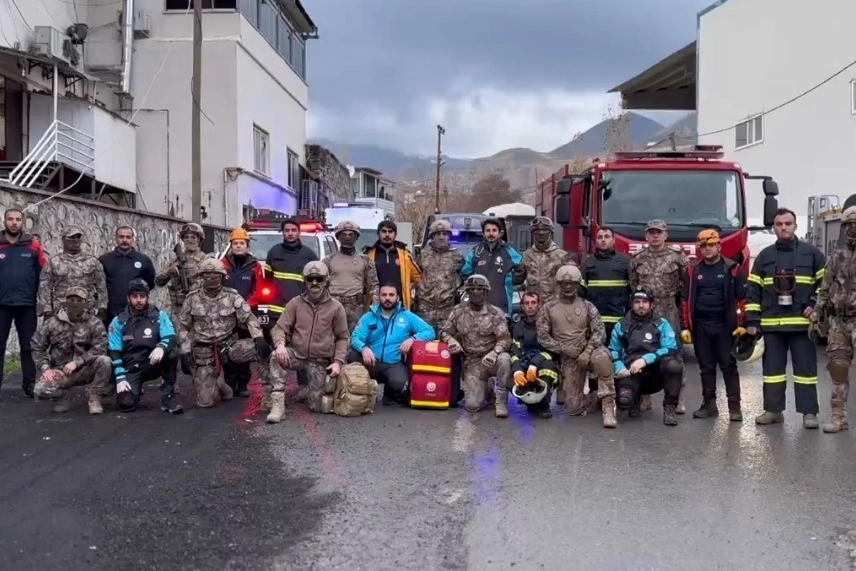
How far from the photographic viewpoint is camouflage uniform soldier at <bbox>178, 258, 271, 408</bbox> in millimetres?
8648

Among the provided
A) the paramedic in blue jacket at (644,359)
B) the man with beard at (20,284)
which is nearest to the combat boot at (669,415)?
the paramedic in blue jacket at (644,359)

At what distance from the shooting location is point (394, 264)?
32.5ft

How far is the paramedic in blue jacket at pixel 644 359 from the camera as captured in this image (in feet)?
26.3

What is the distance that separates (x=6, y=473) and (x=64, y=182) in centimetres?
1506

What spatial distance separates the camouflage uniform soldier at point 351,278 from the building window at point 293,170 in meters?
24.2

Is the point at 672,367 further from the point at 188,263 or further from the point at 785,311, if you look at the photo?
the point at 188,263

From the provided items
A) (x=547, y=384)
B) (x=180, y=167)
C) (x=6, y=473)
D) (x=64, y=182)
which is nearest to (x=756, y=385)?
(x=547, y=384)

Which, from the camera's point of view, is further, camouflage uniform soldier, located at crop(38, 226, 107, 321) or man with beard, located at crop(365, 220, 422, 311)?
man with beard, located at crop(365, 220, 422, 311)

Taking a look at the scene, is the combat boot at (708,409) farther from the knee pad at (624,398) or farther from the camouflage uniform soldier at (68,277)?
the camouflage uniform soldier at (68,277)

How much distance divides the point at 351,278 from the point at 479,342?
1.75 meters

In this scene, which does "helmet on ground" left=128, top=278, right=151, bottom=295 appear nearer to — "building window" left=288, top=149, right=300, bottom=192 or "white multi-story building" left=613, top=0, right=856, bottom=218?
"white multi-story building" left=613, top=0, right=856, bottom=218

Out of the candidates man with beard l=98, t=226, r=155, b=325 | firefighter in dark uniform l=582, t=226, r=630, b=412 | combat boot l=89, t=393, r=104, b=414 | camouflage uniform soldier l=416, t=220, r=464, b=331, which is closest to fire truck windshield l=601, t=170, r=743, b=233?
firefighter in dark uniform l=582, t=226, r=630, b=412

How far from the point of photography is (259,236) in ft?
47.6

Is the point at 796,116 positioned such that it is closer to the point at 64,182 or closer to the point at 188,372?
the point at 64,182
